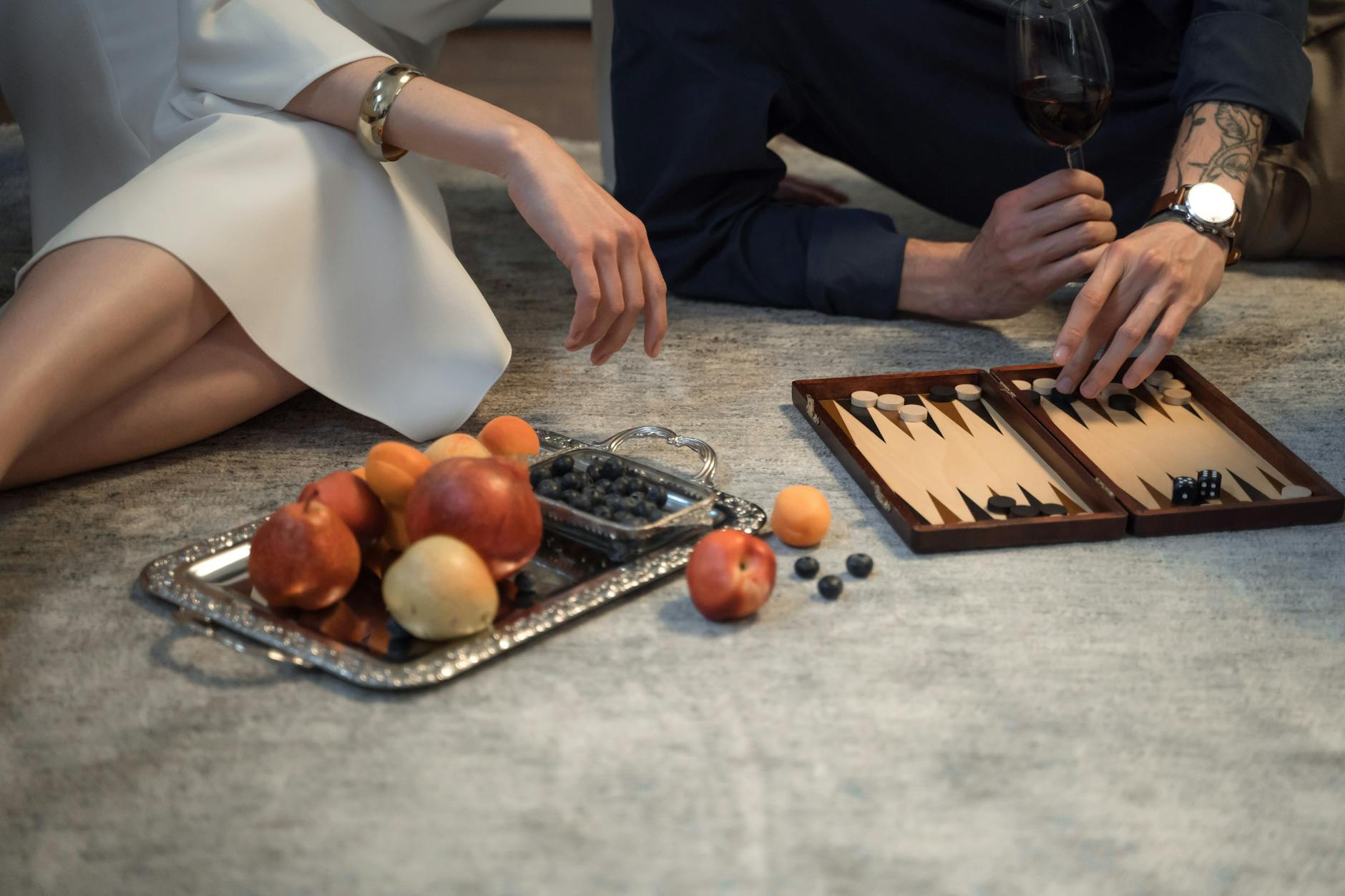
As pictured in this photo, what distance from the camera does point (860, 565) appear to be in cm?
125

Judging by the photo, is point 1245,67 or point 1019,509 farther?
point 1245,67

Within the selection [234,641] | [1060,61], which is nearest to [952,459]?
[1060,61]

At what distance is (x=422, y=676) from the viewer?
105 centimetres

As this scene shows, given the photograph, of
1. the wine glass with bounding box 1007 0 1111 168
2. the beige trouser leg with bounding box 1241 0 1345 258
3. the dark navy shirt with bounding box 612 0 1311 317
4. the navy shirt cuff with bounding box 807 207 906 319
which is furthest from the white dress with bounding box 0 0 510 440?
the beige trouser leg with bounding box 1241 0 1345 258

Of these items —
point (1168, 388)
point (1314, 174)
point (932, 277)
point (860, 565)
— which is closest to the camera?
point (860, 565)

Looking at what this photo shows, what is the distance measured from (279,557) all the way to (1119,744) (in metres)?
0.72

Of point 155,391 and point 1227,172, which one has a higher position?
point 1227,172

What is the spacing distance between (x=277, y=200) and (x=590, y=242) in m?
0.37

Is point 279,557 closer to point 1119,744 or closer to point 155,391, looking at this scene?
point 155,391

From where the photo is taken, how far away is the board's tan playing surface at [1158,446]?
1410mm

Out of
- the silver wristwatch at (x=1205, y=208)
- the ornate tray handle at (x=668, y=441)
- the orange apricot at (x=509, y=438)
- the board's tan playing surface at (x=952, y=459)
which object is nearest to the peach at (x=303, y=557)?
the orange apricot at (x=509, y=438)

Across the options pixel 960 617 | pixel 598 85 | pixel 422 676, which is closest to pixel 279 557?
pixel 422 676

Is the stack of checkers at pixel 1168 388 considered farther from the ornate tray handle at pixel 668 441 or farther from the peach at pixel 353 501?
the peach at pixel 353 501

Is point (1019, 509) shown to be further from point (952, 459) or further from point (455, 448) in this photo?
point (455, 448)
